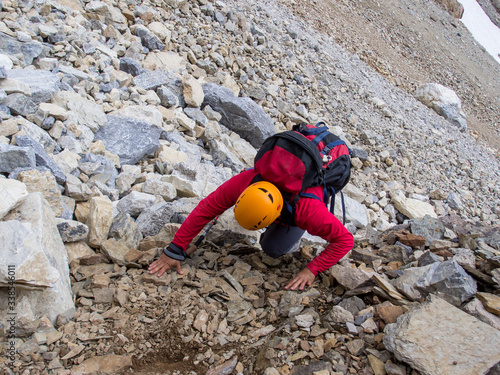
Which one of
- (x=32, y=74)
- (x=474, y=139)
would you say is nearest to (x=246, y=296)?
(x=32, y=74)

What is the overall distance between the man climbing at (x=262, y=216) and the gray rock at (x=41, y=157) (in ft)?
5.66

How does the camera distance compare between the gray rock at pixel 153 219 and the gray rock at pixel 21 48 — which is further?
the gray rock at pixel 21 48

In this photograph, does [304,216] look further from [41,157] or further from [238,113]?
[238,113]

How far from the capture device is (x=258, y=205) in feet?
10.1

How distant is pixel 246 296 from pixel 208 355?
2.75 ft

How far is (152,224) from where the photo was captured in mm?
4543

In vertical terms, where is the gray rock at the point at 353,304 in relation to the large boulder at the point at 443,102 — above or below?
below

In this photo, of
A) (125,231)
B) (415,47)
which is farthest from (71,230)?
(415,47)

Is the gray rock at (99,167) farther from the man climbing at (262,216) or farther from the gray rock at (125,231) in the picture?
the man climbing at (262,216)

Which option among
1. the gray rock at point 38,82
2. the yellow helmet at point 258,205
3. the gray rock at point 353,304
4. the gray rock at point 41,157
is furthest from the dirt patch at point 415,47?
the gray rock at point 353,304

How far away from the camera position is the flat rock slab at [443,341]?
8.36ft

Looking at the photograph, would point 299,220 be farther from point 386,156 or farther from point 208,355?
point 386,156

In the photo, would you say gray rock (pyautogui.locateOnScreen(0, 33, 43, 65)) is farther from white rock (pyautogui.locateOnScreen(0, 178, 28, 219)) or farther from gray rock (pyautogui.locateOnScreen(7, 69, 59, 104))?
white rock (pyautogui.locateOnScreen(0, 178, 28, 219))

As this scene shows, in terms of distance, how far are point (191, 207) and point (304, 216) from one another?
72.2 inches
